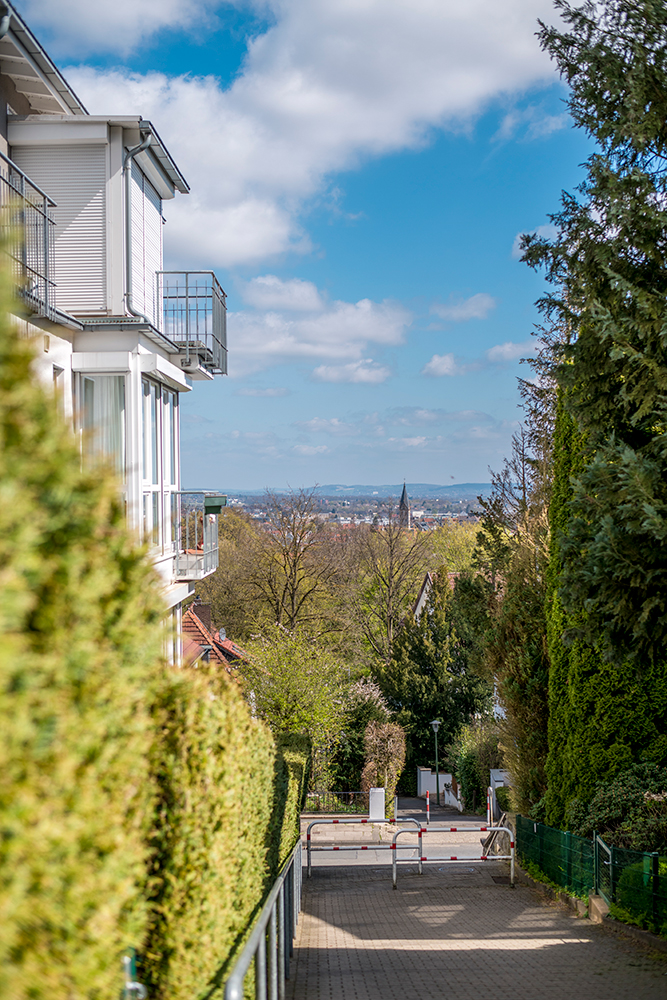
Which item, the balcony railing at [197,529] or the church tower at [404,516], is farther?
the church tower at [404,516]

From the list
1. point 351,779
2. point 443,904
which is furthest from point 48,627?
point 351,779

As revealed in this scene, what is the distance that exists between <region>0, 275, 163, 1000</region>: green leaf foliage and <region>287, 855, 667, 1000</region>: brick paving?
5851 millimetres

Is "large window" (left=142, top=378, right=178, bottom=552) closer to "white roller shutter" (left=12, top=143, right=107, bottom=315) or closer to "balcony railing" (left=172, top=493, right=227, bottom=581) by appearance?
"balcony railing" (left=172, top=493, right=227, bottom=581)

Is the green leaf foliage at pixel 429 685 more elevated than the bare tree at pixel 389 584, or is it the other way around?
the bare tree at pixel 389 584

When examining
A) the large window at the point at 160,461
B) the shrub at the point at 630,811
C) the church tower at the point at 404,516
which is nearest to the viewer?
the shrub at the point at 630,811

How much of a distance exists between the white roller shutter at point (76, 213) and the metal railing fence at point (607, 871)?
1013 cm

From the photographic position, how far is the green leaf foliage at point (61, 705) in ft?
6.62

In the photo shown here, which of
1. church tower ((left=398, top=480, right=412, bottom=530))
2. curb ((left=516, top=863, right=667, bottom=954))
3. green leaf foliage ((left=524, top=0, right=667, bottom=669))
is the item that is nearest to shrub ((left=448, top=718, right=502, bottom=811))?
curb ((left=516, top=863, right=667, bottom=954))

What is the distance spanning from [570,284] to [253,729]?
6.85m

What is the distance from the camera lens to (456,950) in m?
9.44

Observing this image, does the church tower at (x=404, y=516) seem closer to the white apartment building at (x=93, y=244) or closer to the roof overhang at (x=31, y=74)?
the white apartment building at (x=93, y=244)


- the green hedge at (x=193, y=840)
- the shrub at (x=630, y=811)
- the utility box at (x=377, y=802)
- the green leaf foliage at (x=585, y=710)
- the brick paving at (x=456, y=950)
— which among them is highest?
the green hedge at (x=193, y=840)

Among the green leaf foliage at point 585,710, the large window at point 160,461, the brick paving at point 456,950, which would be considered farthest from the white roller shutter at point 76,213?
the brick paving at point 456,950

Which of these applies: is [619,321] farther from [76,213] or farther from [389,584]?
[389,584]
